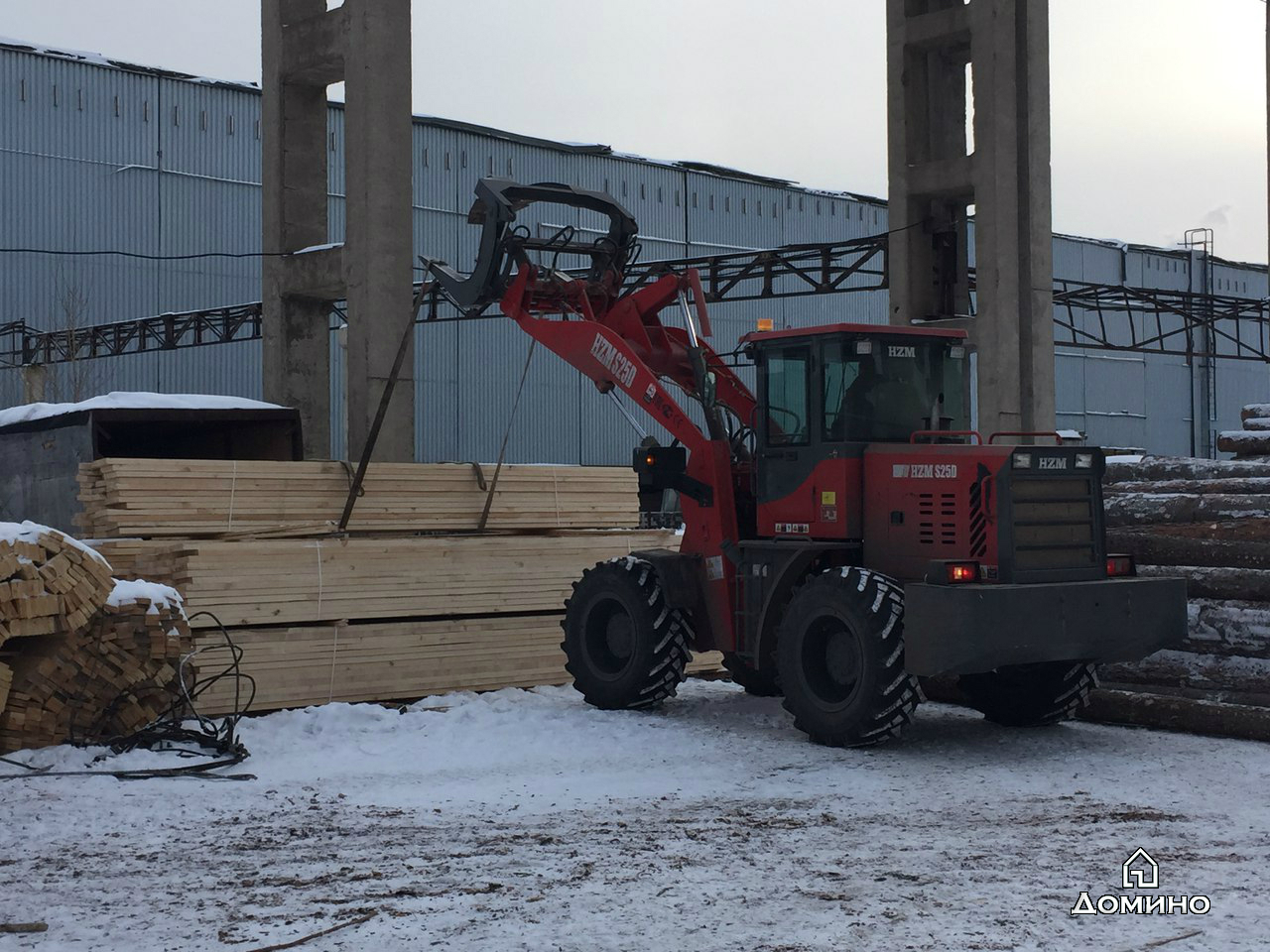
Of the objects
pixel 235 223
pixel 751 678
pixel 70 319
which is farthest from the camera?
pixel 235 223

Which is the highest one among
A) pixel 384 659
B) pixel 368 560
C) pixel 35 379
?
pixel 35 379

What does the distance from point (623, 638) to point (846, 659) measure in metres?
2.42

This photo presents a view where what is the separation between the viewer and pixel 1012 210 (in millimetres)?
21188

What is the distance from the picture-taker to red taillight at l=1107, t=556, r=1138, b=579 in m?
10.4

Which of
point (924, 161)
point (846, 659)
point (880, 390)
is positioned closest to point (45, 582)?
point (846, 659)

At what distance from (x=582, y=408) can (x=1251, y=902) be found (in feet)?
121

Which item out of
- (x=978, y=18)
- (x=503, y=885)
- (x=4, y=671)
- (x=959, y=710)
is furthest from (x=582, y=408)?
(x=503, y=885)

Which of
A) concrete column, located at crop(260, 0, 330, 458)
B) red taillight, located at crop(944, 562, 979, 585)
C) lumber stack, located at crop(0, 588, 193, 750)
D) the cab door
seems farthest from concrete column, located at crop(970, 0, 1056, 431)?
lumber stack, located at crop(0, 588, 193, 750)

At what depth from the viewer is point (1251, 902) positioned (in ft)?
20.2

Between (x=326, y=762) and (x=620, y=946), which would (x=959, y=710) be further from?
(x=620, y=946)

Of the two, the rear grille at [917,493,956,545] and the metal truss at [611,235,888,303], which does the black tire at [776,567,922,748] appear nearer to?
the rear grille at [917,493,956,545]

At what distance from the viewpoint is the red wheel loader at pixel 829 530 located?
31.8 ft

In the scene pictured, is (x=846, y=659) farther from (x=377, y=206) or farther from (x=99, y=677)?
(x=377, y=206)

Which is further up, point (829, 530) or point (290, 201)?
point (290, 201)
